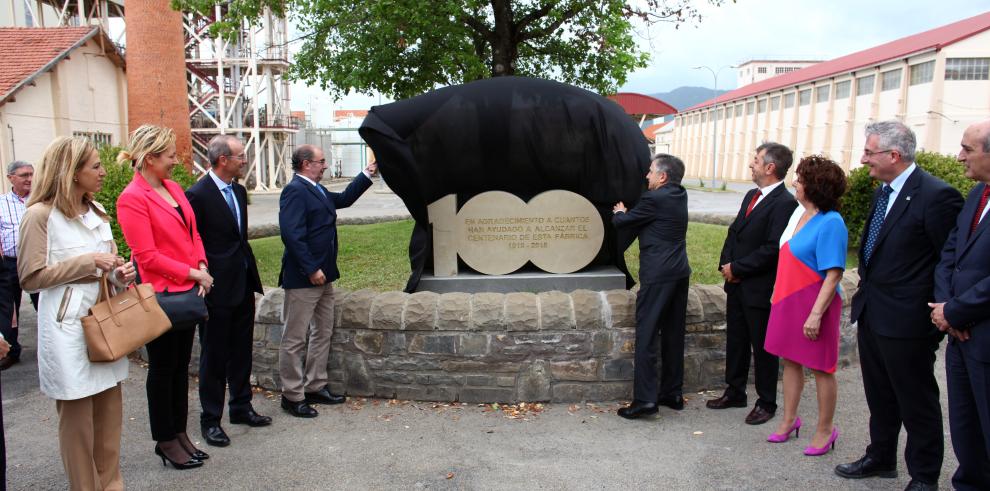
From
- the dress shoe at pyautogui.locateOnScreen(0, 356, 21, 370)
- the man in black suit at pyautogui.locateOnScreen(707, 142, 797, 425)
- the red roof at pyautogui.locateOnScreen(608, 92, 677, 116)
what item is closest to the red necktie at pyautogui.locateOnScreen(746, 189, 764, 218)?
the man in black suit at pyautogui.locateOnScreen(707, 142, 797, 425)

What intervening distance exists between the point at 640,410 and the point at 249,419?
291 cm

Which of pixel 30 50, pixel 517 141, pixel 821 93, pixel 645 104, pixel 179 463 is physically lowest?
pixel 179 463

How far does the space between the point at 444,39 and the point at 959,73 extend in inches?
1389

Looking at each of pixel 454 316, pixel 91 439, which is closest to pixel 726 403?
pixel 454 316

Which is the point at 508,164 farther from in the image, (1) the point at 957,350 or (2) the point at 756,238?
(1) the point at 957,350

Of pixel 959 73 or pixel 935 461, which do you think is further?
pixel 959 73

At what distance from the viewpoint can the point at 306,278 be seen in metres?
4.92

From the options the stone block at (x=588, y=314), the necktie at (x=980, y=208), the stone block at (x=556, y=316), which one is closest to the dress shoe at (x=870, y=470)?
the necktie at (x=980, y=208)

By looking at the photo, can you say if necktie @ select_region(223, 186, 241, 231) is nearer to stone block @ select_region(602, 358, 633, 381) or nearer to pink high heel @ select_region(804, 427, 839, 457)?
stone block @ select_region(602, 358, 633, 381)

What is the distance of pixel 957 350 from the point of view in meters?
3.30

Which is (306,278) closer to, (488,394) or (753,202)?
(488,394)

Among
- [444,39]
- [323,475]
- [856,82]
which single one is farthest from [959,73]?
[323,475]

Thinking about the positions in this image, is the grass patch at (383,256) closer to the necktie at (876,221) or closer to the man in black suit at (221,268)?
the man in black suit at (221,268)

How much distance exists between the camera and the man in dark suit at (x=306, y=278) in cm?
488
